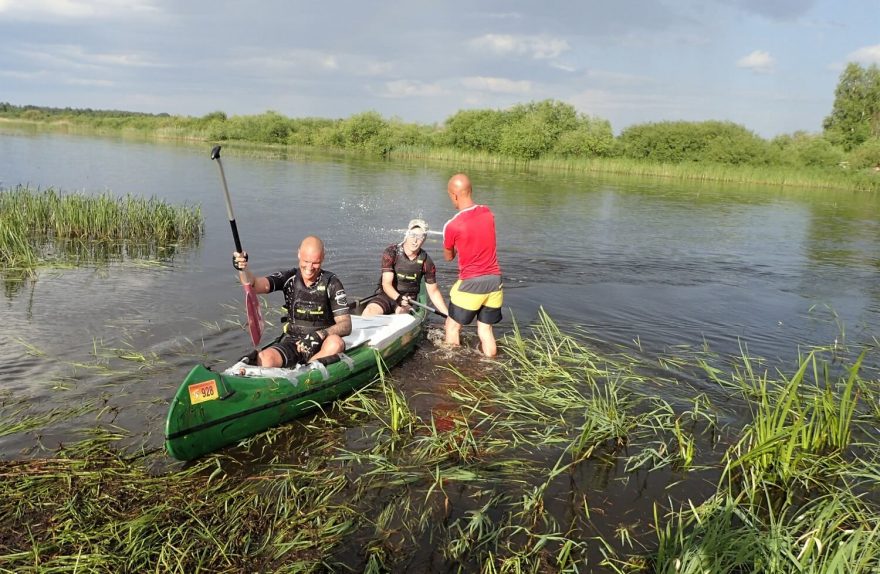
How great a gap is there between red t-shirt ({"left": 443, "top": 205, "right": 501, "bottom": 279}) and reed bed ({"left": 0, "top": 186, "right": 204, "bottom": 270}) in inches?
304

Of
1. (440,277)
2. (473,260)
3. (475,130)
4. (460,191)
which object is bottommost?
(440,277)

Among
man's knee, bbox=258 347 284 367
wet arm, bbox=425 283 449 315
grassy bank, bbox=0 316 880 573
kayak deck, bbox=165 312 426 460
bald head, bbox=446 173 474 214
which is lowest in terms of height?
grassy bank, bbox=0 316 880 573

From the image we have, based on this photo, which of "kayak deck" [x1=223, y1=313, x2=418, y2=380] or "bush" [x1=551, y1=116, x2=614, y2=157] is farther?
"bush" [x1=551, y1=116, x2=614, y2=157]

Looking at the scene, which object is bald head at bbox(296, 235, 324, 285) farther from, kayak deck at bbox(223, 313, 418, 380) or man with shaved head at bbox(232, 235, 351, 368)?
kayak deck at bbox(223, 313, 418, 380)

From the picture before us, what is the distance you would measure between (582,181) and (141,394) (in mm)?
32717

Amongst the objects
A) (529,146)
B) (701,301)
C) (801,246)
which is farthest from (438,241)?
(529,146)

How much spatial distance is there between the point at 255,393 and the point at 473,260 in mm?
2824

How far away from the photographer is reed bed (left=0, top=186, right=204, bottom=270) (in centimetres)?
1115

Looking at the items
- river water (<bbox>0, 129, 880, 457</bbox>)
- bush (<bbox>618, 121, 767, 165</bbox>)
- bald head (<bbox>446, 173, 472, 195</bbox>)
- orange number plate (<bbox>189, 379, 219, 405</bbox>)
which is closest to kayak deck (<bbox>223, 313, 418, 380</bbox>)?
orange number plate (<bbox>189, 379, 219, 405</bbox>)

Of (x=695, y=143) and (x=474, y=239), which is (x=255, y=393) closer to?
(x=474, y=239)

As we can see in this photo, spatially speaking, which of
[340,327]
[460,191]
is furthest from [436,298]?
[340,327]

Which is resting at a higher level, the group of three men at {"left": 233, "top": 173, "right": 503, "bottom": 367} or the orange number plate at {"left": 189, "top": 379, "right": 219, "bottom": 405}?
the group of three men at {"left": 233, "top": 173, "right": 503, "bottom": 367}

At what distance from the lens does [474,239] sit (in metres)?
6.33

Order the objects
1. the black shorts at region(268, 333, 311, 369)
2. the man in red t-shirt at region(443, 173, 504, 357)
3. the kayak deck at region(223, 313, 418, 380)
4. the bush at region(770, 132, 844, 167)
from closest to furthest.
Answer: the kayak deck at region(223, 313, 418, 380), the black shorts at region(268, 333, 311, 369), the man in red t-shirt at region(443, 173, 504, 357), the bush at region(770, 132, 844, 167)
